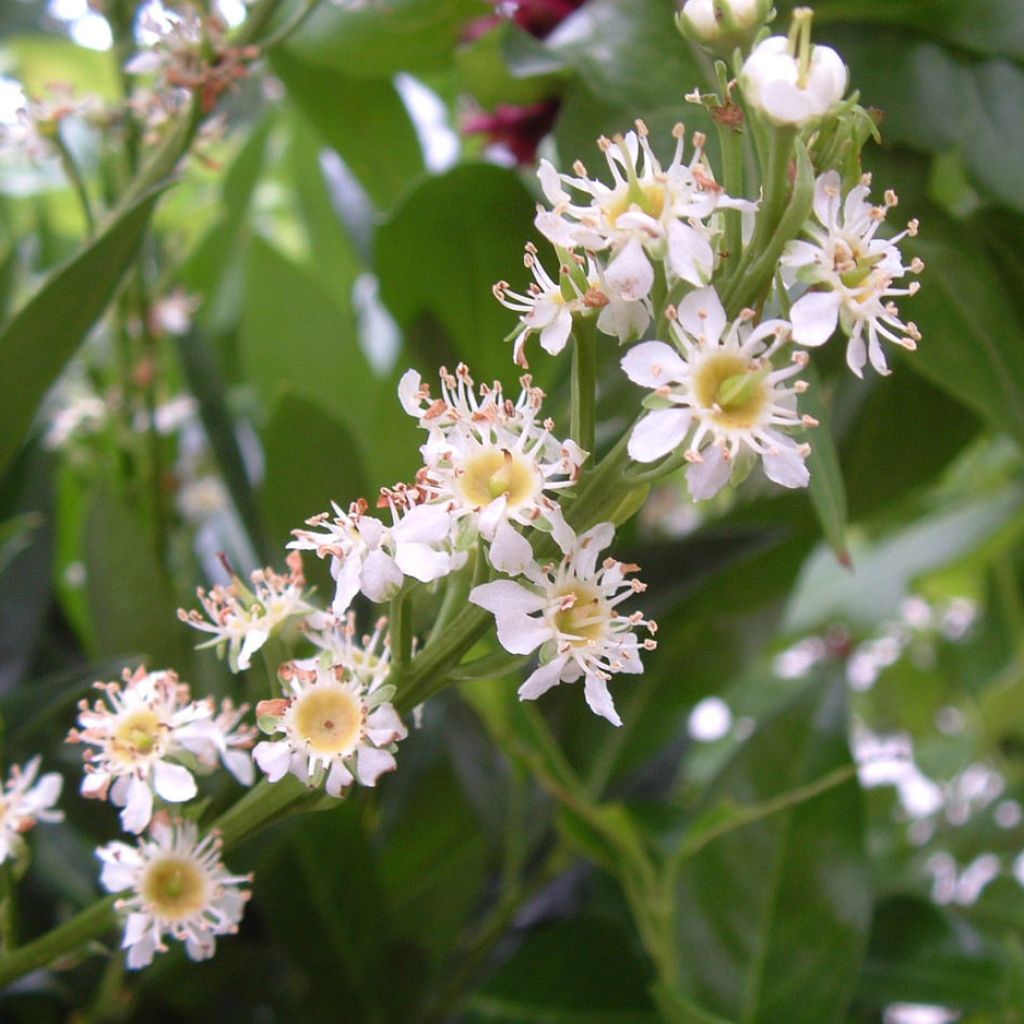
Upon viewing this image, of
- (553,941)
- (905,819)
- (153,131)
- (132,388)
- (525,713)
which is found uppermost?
(153,131)

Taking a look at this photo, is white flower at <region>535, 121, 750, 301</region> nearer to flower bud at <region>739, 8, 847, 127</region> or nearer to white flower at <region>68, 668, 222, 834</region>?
flower bud at <region>739, 8, 847, 127</region>

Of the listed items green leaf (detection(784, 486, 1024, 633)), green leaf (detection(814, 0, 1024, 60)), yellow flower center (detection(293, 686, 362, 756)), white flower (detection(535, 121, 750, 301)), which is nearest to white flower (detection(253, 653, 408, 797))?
yellow flower center (detection(293, 686, 362, 756))

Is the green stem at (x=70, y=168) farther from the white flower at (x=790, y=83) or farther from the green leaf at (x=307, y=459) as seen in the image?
the white flower at (x=790, y=83)

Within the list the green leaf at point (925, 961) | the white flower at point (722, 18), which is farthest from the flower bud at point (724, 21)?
the green leaf at point (925, 961)

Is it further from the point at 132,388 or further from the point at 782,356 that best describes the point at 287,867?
the point at 782,356

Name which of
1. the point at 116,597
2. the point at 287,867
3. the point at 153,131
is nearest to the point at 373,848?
the point at 287,867

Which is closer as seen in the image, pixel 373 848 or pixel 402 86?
pixel 373 848

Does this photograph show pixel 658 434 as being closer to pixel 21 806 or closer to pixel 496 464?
pixel 496 464

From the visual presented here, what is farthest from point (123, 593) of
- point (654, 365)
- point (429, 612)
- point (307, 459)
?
point (654, 365)
